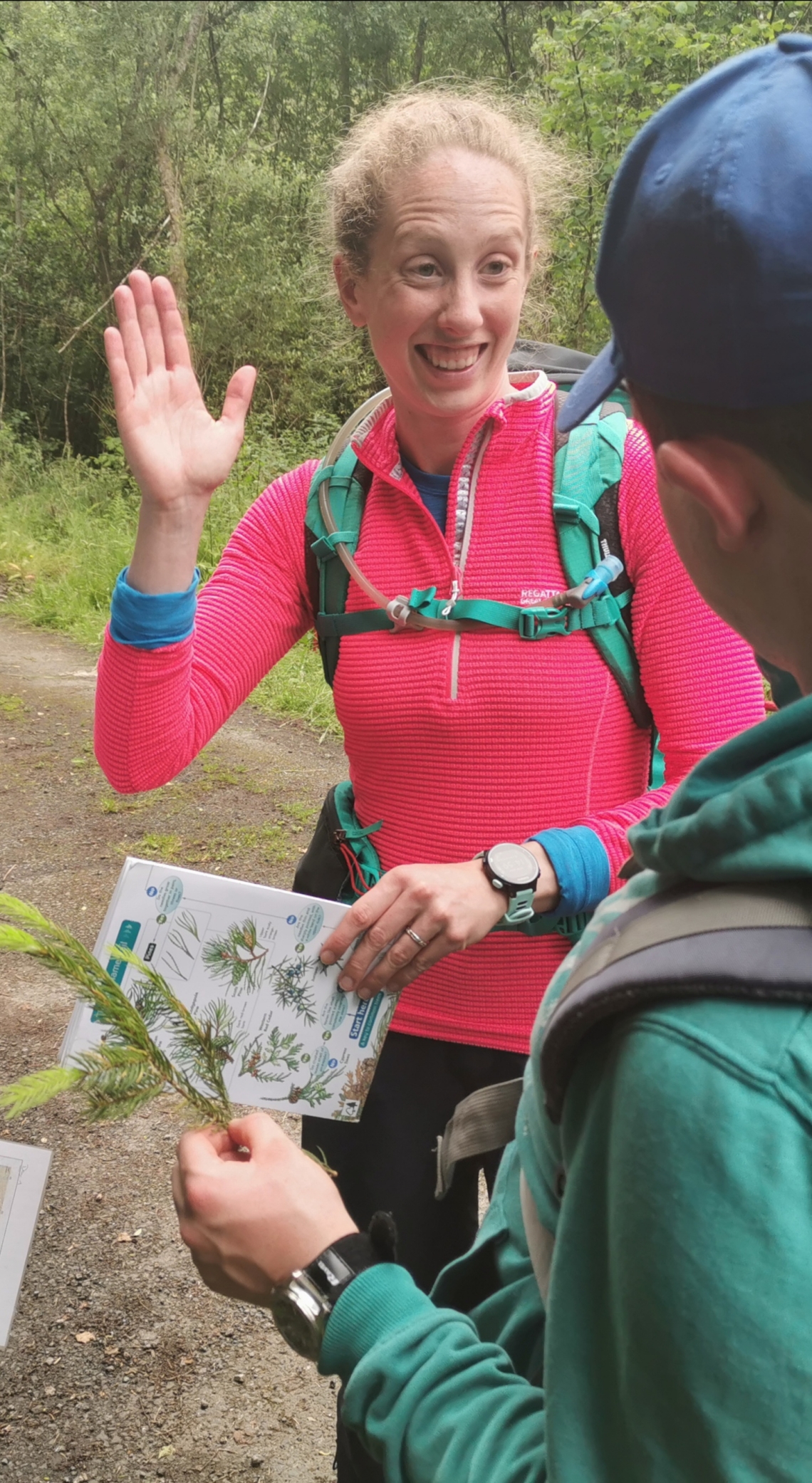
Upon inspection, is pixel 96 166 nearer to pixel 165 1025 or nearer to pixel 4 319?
pixel 4 319

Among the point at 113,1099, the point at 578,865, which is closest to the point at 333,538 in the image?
the point at 578,865

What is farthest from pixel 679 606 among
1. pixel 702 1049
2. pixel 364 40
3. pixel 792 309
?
pixel 364 40

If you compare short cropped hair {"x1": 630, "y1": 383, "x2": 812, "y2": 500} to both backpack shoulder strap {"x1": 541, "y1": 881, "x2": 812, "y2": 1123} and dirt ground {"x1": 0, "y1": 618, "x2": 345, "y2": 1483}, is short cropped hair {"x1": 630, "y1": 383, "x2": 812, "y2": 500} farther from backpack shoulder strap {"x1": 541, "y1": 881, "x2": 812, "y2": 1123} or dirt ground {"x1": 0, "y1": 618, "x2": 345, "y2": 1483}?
dirt ground {"x1": 0, "y1": 618, "x2": 345, "y2": 1483}

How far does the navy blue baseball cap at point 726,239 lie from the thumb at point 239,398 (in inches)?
46.4

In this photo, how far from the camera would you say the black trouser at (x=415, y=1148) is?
1948 millimetres

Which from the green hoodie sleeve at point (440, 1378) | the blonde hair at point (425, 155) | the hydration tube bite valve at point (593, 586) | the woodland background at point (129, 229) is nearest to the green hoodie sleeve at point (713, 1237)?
the green hoodie sleeve at point (440, 1378)

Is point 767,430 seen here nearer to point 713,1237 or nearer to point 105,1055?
point 713,1237

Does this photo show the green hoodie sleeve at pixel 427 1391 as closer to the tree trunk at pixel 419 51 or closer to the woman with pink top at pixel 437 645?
the woman with pink top at pixel 437 645

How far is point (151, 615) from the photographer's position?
180 cm

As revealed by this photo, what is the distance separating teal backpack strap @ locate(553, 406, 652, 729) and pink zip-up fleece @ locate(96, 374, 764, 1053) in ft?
0.06

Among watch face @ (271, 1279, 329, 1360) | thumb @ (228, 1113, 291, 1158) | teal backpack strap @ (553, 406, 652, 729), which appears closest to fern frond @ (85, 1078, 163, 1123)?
thumb @ (228, 1113, 291, 1158)

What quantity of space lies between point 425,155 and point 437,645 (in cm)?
77

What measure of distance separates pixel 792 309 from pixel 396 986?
4.01ft

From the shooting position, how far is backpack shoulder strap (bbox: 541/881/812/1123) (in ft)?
2.16
